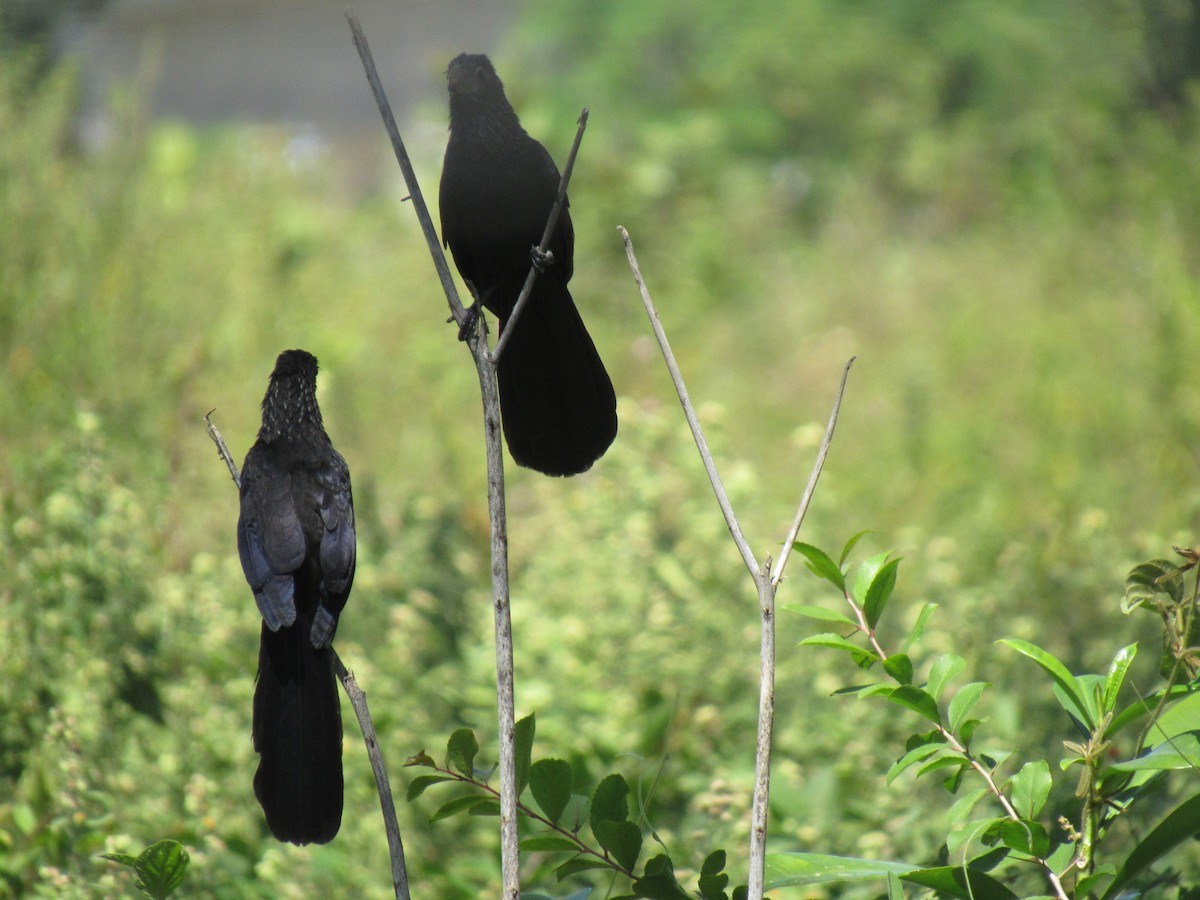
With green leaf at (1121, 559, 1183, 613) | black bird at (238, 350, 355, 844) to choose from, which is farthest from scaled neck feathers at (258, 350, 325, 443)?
green leaf at (1121, 559, 1183, 613)

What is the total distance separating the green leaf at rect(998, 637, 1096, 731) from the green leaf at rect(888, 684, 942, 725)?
0.40 feet

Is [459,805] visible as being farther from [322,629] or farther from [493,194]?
[493,194]

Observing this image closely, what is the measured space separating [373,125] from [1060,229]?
8781mm

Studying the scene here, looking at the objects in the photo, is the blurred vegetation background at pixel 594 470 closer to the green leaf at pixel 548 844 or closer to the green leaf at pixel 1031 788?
the green leaf at pixel 1031 788

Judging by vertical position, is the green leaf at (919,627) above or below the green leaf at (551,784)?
above

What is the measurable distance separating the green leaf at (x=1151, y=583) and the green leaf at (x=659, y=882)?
26.5 inches

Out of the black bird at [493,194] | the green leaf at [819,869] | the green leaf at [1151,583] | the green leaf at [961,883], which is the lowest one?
the green leaf at [961,883]

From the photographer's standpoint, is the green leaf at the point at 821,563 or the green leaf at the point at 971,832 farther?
the green leaf at the point at 821,563

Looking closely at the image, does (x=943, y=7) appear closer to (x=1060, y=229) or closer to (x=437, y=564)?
(x=1060, y=229)

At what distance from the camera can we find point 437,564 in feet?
13.3

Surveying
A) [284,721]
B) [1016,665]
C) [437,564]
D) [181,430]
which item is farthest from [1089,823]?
[181,430]

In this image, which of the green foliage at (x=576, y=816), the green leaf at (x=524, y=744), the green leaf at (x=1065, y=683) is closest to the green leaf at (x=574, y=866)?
the green foliage at (x=576, y=816)

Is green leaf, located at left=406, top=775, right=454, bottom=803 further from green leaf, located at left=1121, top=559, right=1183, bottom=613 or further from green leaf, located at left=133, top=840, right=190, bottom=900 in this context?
green leaf, located at left=1121, top=559, right=1183, bottom=613

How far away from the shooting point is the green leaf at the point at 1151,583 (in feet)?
4.79
